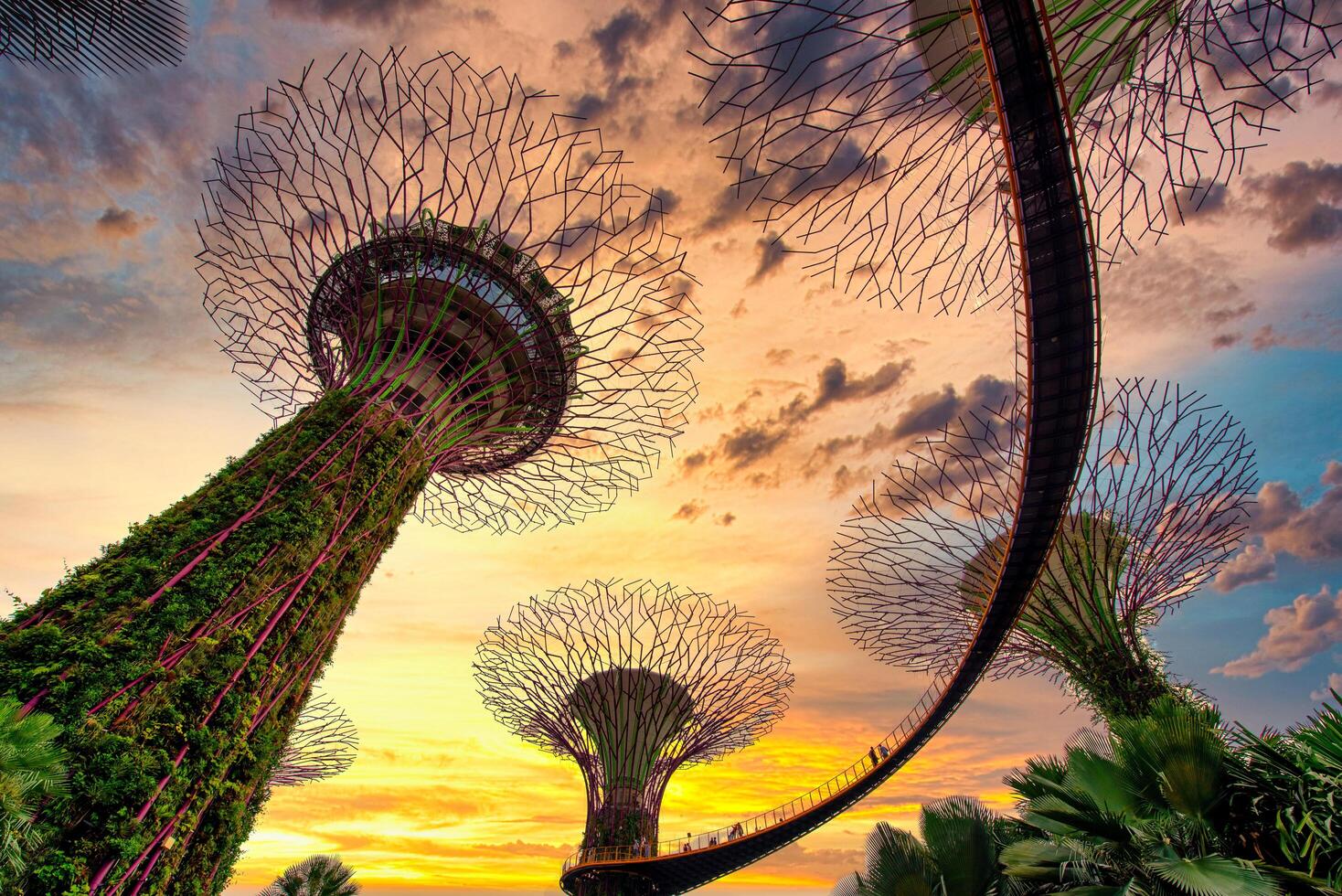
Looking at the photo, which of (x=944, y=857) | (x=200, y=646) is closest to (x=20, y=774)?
(x=200, y=646)

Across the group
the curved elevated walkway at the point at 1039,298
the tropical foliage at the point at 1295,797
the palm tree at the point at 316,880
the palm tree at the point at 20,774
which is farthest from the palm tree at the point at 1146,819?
the palm tree at the point at 316,880

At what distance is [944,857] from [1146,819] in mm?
2893

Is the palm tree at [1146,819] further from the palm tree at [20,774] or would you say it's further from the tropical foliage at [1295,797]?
the palm tree at [20,774]

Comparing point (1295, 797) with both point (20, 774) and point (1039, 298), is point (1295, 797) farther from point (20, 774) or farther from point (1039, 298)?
point (20, 774)

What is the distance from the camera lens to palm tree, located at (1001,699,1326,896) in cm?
668

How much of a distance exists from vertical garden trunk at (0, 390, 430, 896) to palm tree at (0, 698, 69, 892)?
1.64 metres

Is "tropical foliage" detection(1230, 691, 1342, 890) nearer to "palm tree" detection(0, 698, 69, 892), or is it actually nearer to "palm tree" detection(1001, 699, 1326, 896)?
"palm tree" detection(1001, 699, 1326, 896)

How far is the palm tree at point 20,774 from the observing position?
4.54 meters

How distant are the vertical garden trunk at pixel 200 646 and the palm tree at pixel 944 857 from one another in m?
8.64

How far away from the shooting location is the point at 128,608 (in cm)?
788

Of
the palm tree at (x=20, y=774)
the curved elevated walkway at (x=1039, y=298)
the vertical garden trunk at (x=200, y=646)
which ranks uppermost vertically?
the curved elevated walkway at (x=1039, y=298)

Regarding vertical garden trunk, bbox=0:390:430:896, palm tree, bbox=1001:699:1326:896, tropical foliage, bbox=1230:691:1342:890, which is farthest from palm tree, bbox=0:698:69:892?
tropical foliage, bbox=1230:691:1342:890

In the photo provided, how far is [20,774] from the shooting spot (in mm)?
4695

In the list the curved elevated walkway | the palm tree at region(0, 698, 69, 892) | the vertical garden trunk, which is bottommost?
the palm tree at region(0, 698, 69, 892)
